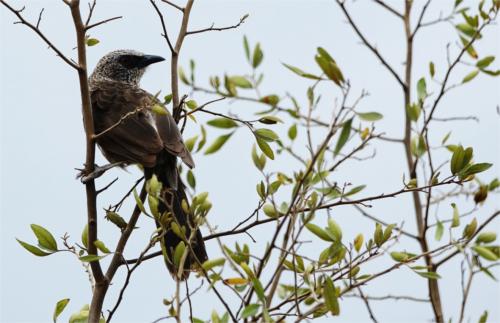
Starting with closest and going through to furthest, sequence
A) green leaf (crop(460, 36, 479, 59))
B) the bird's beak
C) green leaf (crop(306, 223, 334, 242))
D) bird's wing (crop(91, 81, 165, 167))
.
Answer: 1. green leaf (crop(306, 223, 334, 242))
2. green leaf (crop(460, 36, 479, 59))
3. bird's wing (crop(91, 81, 165, 167))
4. the bird's beak

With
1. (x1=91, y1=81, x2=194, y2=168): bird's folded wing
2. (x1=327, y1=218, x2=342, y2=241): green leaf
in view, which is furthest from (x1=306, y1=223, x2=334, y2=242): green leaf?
(x1=91, y1=81, x2=194, y2=168): bird's folded wing

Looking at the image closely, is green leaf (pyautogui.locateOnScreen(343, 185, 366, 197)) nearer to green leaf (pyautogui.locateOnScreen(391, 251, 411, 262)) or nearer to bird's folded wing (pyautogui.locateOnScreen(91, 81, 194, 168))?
green leaf (pyautogui.locateOnScreen(391, 251, 411, 262))

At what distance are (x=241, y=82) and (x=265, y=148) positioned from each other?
452mm

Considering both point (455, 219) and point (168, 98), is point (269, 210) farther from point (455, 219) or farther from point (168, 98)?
point (168, 98)

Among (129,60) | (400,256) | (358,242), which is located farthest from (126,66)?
(400,256)

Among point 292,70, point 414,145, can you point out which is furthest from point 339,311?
point 414,145

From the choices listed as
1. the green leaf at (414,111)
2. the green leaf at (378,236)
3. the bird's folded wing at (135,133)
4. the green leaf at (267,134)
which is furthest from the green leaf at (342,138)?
the bird's folded wing at (135,133)

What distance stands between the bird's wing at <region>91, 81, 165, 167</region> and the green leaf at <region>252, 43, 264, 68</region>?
37.0 inches

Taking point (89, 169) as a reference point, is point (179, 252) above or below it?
below

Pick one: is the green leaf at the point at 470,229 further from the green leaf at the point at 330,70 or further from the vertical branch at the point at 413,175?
the green leaf at the point at 330,70

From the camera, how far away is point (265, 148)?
3.27 m

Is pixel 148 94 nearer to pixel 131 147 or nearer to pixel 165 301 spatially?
pixel 131 147

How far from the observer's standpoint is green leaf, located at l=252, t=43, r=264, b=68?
116 inches

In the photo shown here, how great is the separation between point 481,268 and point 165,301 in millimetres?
1246
